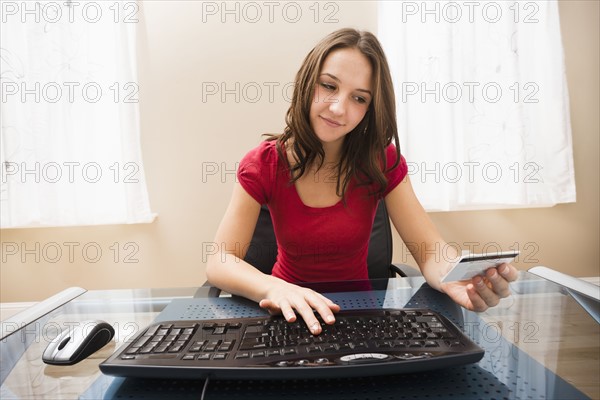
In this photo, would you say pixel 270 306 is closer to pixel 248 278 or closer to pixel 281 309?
pixel 281 309

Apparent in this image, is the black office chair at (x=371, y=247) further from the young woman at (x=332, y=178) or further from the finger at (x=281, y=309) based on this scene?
the finger at (x=281, y=309)

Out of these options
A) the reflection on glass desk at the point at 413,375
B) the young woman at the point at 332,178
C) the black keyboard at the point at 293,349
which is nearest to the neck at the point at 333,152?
the young woman at the point at 332,178

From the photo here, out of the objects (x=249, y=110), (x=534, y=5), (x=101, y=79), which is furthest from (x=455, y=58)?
(x=101, y=79)

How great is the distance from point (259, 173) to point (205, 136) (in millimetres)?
1249

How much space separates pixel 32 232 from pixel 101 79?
36.3 inches

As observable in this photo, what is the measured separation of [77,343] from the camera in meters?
0.73

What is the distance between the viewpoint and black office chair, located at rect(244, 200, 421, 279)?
60.5 inches

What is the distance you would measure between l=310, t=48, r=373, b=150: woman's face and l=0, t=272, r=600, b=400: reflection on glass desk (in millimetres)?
516

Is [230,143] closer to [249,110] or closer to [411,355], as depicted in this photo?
[249,110]

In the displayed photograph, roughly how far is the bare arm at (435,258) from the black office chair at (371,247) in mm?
84

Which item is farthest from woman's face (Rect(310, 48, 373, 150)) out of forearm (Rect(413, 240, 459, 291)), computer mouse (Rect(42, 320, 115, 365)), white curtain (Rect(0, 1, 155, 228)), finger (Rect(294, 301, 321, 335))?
white curtain (Rect(0, 1, 155, 228))

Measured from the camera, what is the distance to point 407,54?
8.07ft

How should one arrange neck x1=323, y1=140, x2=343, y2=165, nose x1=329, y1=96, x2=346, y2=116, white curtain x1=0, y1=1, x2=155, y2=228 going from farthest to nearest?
white curtain x1=0, y1=1, x2=155, y2=228 → neck x1=323, y1=140, x2=343, y2=165 → nose x1=329, y1=96, x2=346, y2=116

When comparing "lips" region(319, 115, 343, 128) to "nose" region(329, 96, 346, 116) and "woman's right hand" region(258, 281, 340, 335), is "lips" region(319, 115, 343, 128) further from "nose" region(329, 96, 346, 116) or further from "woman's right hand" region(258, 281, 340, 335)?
"woman's right hand" region(258, 281, 340, 335)
